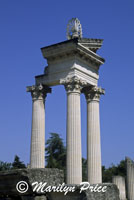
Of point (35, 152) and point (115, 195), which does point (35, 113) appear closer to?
point (35, 152)

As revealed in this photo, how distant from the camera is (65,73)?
42344 millimetres

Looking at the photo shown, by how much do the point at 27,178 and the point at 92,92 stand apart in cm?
3653

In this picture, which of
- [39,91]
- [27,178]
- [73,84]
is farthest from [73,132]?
[27,178]

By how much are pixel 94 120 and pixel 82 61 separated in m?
7.84

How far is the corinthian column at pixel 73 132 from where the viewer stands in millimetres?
37656

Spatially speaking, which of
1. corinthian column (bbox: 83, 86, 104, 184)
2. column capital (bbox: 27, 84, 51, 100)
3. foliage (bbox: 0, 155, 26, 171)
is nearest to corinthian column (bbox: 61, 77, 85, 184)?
corinthian column (bbox: 83, 86, 104, 184)

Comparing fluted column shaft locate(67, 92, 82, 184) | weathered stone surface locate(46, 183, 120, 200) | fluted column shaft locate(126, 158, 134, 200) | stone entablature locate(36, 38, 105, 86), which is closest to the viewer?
weathered stone surface locate(46, 183, 120, 200)

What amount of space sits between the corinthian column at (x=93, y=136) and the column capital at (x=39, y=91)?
5376 millimetres

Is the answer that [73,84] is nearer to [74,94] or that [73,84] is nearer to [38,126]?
[74,94]

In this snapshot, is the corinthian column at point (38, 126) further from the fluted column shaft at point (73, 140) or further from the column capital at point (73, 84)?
the fluted column shaft at point (73, 140)

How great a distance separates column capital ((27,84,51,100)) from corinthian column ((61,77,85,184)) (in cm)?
478

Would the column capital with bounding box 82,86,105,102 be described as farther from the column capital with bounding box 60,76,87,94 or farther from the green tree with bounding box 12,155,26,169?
the green tree with bounding box 12,155,26,169

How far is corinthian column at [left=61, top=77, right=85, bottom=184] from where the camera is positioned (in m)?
37.7

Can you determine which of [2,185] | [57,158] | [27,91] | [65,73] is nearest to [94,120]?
[65,73]
